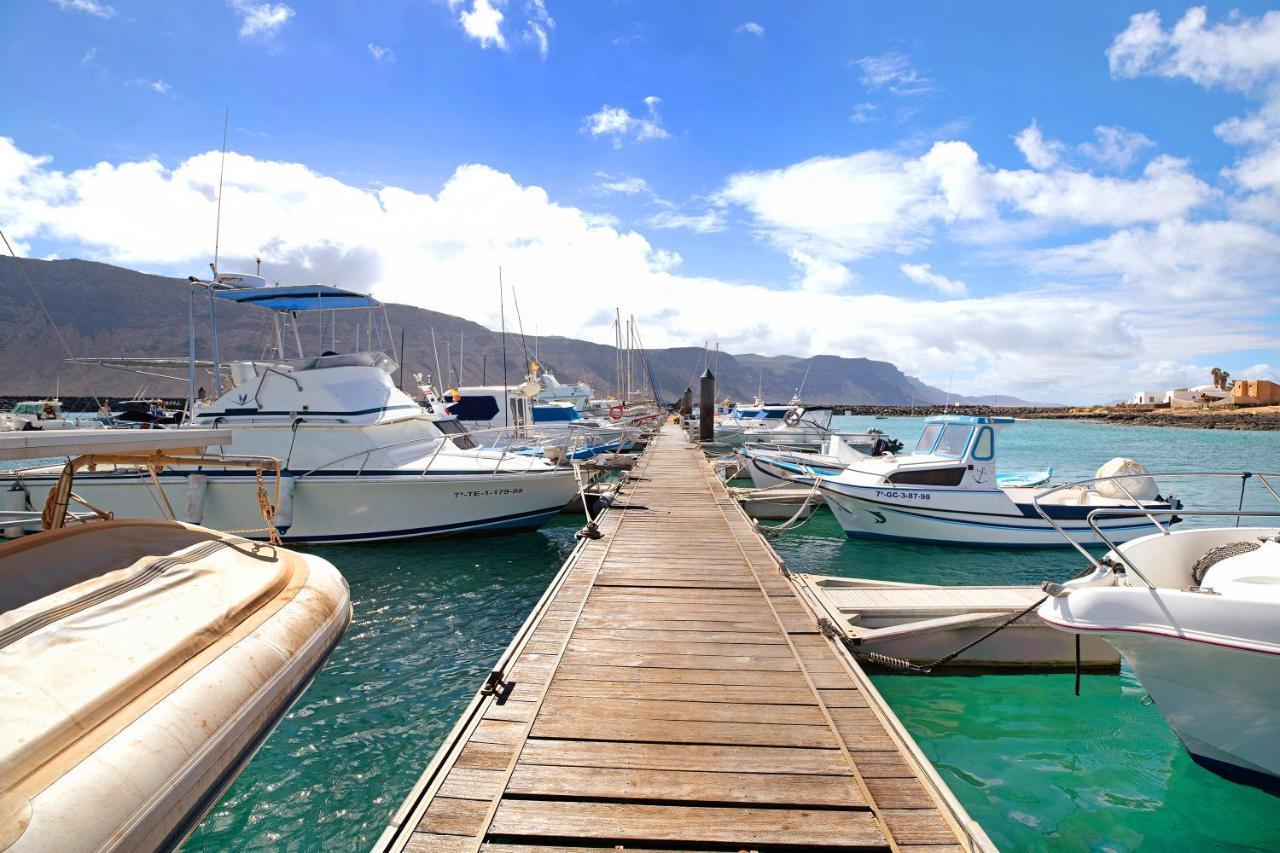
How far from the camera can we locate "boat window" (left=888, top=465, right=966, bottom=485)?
555 inches

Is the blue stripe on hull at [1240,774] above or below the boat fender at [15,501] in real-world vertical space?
below

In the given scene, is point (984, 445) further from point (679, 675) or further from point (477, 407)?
point (477, 407)

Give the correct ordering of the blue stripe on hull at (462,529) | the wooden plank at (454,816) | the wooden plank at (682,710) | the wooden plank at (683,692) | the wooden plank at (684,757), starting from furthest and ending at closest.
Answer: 1. the blue stripe on hull at (462,529)
2. the wooden plank at (683,692)
3. the wooden plank at (682,710)
4. the wooden plank at (684,757)
5. the wooden plank at (454,816)

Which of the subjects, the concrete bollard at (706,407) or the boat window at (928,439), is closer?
the boat window at (928,439)

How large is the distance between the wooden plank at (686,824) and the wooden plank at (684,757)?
0.34 meters

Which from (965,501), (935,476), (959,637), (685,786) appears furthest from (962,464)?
(685,786)

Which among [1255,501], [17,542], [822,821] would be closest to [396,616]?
[17,542]

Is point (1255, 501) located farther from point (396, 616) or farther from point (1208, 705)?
point (396, 616)

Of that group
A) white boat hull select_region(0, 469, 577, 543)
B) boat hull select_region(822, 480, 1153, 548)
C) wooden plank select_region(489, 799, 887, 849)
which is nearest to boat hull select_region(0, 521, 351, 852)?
wooden plank select_region(489, 799, 887, 849)

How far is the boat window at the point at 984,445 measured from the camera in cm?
1404

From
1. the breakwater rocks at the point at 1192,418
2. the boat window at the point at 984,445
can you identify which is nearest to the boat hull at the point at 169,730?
the boat window at the point at 984,445

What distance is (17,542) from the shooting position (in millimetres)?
3951

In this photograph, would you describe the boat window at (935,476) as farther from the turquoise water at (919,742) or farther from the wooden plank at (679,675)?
the wooden plank at (679,675)

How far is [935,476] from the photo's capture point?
1415cm
